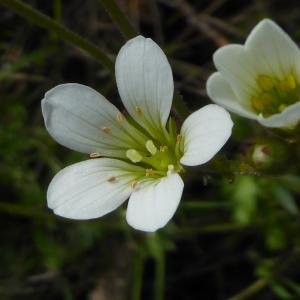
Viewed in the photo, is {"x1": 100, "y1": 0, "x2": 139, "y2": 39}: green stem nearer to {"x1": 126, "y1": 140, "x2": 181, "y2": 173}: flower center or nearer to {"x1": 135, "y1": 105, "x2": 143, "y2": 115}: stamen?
{"x1": 135, "y1": 105, "x2": 143, "y2": 115}: stamen

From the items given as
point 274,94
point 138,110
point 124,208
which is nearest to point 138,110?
point 138,110

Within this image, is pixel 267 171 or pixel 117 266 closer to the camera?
pixel 267 171

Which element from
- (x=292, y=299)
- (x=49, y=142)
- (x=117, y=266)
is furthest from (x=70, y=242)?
(x=292, y=299)

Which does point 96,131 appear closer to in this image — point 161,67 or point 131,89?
point 131,89

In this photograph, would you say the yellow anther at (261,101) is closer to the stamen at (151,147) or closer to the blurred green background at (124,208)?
the stamen at (151,147)

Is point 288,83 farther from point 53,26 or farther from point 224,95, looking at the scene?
point 53,26

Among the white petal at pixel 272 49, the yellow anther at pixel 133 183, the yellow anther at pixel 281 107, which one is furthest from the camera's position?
the yellow anther at pixel 281 107

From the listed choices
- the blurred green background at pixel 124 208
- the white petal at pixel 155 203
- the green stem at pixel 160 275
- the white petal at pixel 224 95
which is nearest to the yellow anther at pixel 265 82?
the white petal at pixel 224 95
